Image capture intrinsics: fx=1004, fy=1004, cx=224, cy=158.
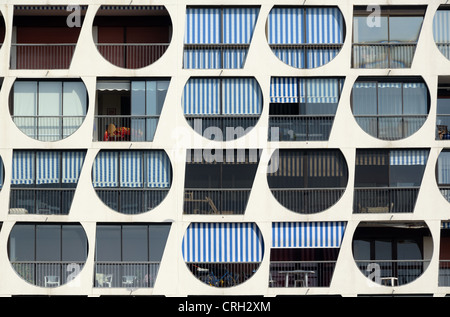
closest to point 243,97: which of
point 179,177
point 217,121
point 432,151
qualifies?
point 217,121

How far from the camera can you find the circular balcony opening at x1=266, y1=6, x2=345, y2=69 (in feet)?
149

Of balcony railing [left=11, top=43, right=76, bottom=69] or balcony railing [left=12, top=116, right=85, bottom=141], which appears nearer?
balcony railing [left=12, top=116, right=85, bottom=141]

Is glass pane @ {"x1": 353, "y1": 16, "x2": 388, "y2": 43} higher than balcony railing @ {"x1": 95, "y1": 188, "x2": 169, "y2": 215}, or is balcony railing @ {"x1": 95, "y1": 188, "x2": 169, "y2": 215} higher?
glass pane @ {"x1": 353, "y1": 16, "x2": 388, "y2": 43}

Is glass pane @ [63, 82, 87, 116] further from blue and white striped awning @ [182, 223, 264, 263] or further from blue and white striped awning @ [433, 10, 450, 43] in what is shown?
blue and white striped awning @ [433, 10, 450, 43]

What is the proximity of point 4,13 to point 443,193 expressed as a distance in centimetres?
2142

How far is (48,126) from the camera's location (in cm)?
4550

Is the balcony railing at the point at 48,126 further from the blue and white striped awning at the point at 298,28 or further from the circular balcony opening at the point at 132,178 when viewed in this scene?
the blue and white striped awning at the point at 298,28

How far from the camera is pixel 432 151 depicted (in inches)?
1783

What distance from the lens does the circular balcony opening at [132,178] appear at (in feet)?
148

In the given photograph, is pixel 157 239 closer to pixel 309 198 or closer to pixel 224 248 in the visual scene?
pixel 224 248

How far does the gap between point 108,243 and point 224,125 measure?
7.42 m

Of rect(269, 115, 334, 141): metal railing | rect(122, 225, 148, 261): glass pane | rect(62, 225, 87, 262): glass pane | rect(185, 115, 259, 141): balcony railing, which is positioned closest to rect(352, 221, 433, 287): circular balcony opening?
rect(269, 115, 334, 141): metal railing

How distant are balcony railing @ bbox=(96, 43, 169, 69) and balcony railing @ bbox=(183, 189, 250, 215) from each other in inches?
259
